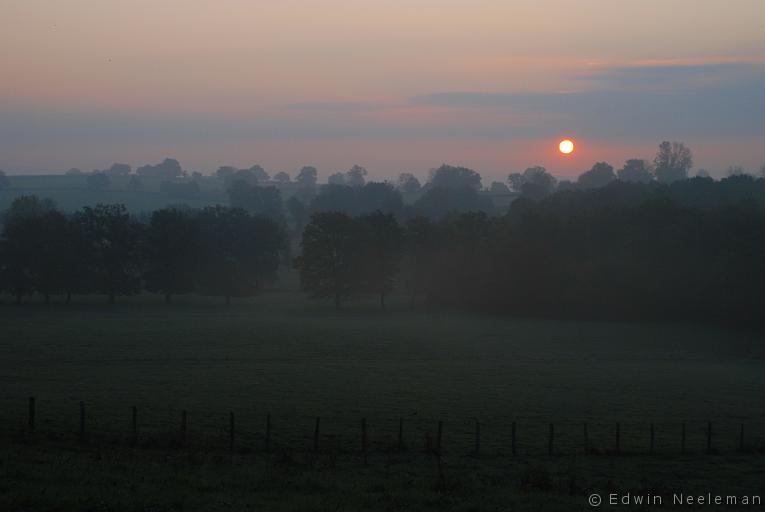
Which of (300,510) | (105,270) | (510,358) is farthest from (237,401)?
(105,270)

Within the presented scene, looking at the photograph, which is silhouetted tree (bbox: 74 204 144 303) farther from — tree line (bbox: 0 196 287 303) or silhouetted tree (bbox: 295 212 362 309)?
silhouetted tree (bbox: 295 212 362 309)

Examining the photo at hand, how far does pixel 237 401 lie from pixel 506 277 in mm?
59107

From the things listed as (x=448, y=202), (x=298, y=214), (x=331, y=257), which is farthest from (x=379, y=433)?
(x=298, y=214)

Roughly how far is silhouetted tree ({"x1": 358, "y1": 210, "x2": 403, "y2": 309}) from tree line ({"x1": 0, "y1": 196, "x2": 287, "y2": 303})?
A: 52.8 ft

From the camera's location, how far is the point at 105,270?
305 ft

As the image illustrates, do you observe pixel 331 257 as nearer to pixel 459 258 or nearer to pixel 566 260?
pixel 459 258

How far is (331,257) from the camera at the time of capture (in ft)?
315

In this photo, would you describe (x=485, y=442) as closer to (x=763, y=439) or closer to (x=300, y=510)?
(x=763, y=439)

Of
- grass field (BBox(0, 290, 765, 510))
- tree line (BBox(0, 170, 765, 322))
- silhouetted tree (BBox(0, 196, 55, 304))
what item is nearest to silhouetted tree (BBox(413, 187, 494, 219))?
tree line (BBox(0, 170, 765, 322))

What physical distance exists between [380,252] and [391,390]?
61630mm

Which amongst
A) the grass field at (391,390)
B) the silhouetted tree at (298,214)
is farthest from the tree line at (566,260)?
the silhouetted tree at (298,214)

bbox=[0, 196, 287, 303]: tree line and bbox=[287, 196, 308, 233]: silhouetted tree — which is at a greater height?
bbox=[287, 196, 308, 233]: silhouetted tree

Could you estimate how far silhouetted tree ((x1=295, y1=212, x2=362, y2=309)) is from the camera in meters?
95.3

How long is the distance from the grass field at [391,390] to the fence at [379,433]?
13 cm
